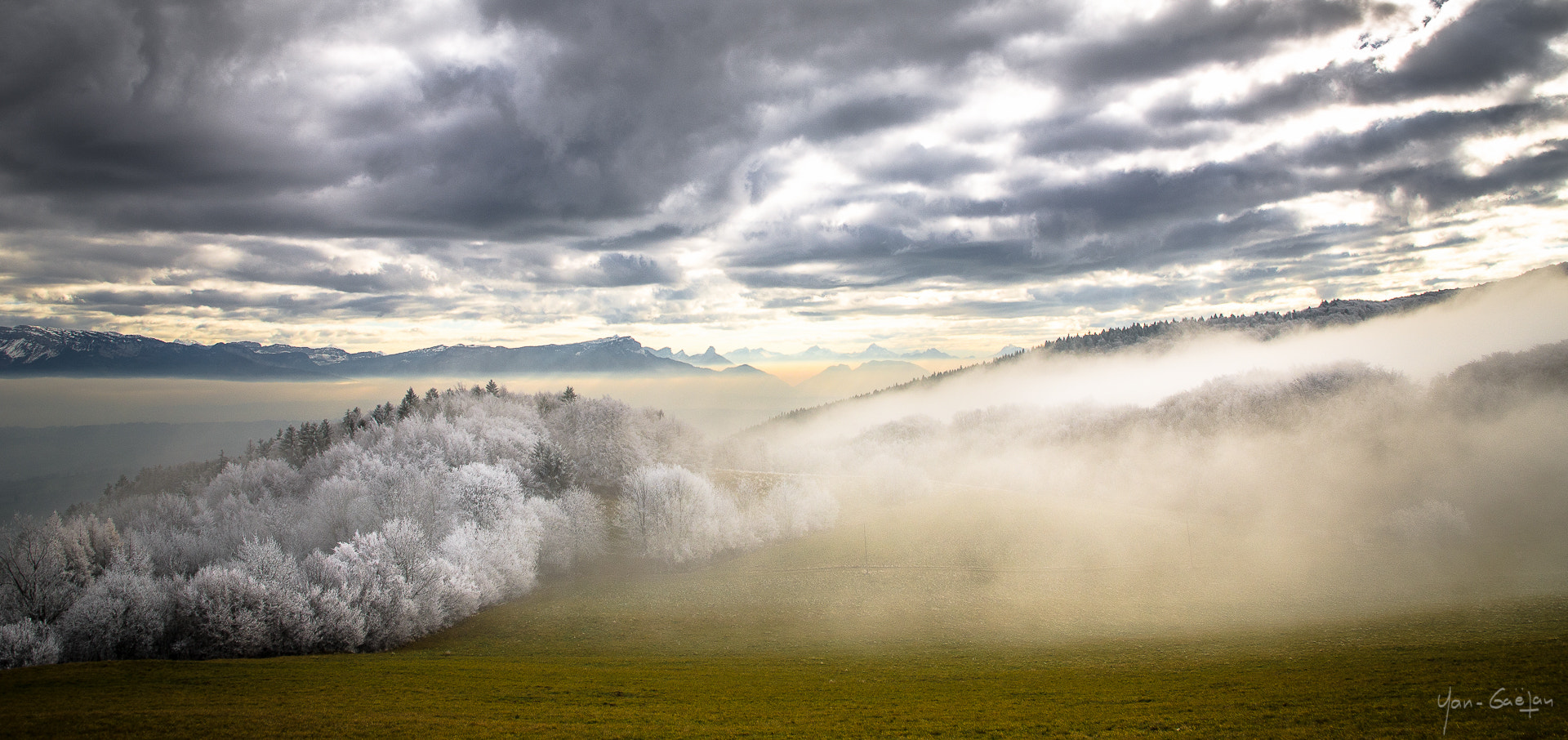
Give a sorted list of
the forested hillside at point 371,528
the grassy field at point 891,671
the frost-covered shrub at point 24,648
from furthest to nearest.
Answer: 1. the forested hillside at point 371,528
2. the frost-covered shrub at point 24,648
3. the grassy field at point 891,671

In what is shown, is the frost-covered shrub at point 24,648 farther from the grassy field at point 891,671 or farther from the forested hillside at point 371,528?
the grassy field at point 891,671

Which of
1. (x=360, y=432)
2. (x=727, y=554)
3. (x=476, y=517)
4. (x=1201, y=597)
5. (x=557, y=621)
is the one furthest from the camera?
(x=360, y=432)

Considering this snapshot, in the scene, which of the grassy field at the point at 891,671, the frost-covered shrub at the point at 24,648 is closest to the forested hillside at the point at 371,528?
the frost-covered shrub at the point at 24,648

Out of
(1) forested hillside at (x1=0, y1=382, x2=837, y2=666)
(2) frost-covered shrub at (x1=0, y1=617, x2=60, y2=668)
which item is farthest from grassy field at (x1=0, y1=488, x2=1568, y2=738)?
(2) frost-covered shrub at (x1=0, y1=617, x2=60, y2=668)

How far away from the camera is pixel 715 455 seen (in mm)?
144625

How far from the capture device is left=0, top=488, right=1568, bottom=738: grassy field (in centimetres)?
2891

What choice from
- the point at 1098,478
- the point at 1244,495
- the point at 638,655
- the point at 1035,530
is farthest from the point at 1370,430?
the point at 638,655

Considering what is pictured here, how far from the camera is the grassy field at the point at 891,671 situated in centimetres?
2891

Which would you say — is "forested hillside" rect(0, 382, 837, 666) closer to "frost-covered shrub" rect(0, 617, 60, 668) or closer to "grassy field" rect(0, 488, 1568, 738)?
"frost-covered shrub" rect(0, 617, 60, 668)

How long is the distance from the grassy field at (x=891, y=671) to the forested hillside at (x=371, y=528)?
672 centimetres

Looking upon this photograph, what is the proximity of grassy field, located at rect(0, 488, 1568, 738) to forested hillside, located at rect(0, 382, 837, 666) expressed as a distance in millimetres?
6723

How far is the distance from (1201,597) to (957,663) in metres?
46.2

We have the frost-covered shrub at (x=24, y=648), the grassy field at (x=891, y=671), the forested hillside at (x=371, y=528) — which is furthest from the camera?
the forested hillside at (x=371, y=528)

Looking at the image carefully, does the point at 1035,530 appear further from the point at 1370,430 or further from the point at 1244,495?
the point at 1370,430
